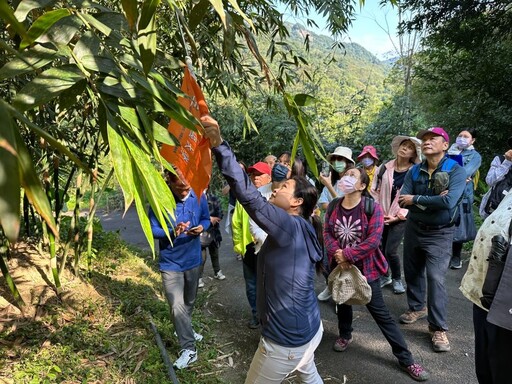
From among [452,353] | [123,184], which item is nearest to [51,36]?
[123,184]

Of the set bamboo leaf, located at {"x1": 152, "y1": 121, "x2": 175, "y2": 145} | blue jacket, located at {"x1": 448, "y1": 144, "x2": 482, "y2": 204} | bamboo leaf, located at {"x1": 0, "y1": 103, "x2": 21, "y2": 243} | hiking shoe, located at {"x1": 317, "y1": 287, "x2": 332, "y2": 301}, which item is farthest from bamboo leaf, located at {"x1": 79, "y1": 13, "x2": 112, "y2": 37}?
blue jacket, located at {"x1": 448, "y1": 144, "x2": 482, "y2": 204}

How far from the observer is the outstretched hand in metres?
1.27

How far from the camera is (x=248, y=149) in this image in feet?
36.0

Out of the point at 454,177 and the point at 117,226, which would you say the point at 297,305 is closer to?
the point at 454,177

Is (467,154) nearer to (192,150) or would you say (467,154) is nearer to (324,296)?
(324,296)

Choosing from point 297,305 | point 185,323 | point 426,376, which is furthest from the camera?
point 185,323

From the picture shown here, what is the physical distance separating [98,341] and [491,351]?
2.55 m

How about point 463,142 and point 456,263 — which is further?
point 456,263

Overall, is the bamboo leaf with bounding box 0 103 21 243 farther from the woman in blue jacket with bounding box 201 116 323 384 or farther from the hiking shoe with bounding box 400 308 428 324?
the hiking shoe with bounding box 400 308 428 324

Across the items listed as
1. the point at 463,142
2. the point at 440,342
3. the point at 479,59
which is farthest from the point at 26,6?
the point at 479,59

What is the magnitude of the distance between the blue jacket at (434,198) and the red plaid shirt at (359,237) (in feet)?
1.34

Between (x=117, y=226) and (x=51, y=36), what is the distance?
33.2 ft

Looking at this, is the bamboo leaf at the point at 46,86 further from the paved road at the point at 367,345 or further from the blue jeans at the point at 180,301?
the paved road at the point at 367,345

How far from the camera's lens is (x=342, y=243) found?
110 inches
